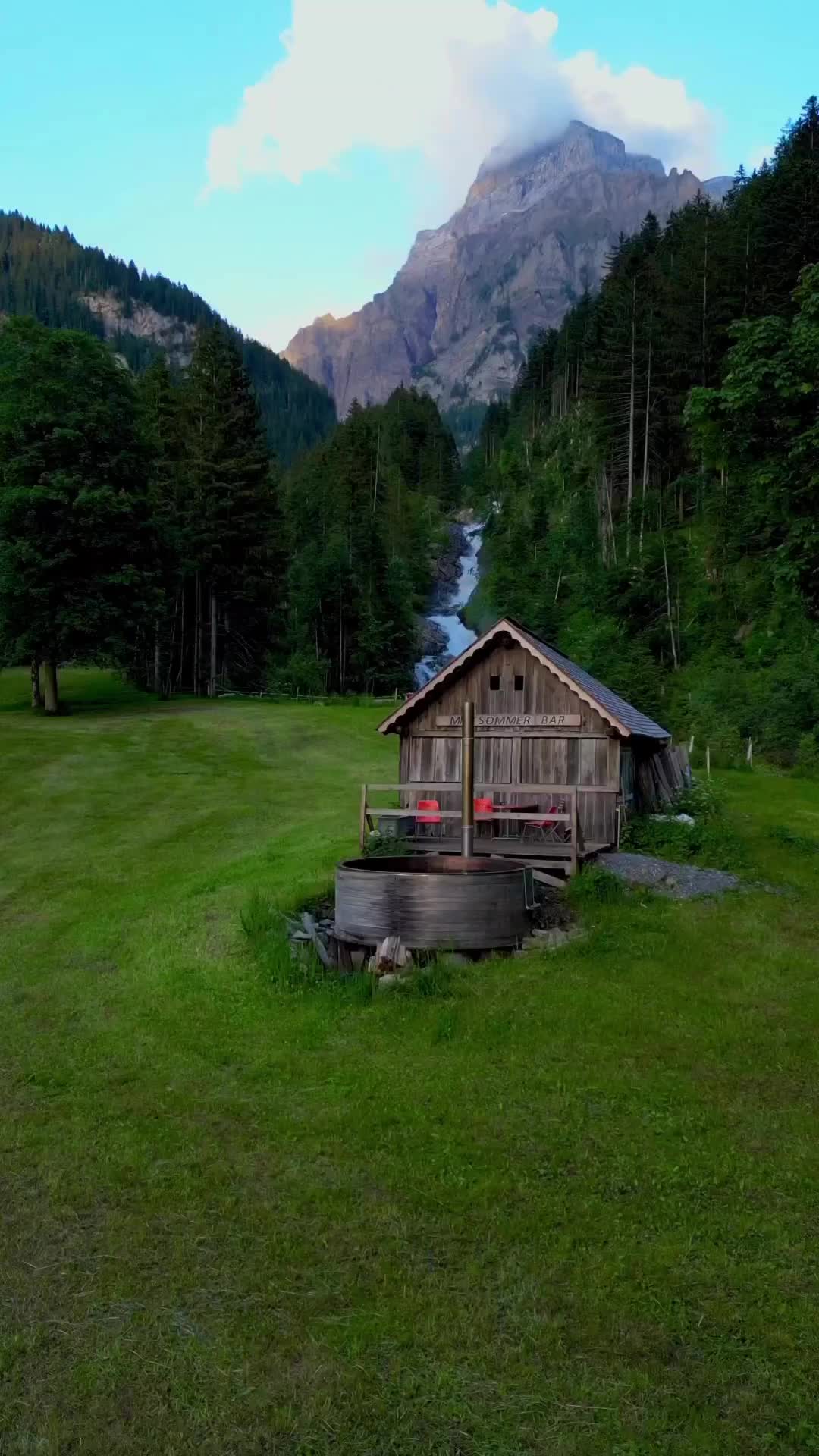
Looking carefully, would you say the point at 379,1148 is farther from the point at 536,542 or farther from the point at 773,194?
the point at 536,542

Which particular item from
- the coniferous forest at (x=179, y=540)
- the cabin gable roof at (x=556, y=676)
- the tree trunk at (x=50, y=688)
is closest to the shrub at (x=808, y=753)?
the cabin gable roof at (x=556, y=676)

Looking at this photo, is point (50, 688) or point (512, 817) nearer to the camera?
point (512, 817)

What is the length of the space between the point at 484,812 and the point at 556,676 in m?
3.77

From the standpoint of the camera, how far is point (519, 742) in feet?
71.2

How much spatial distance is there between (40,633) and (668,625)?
3559cm

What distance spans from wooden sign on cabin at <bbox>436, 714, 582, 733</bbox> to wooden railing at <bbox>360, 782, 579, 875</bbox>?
5.43ft

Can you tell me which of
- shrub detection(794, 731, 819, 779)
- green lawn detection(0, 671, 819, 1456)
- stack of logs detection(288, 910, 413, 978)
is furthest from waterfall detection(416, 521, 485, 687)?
green lawn detection(0, 671, 819, 1456)

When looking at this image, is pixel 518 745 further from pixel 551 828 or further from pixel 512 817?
pixel 512 817

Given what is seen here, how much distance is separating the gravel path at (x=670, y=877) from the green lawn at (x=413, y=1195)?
86 cm

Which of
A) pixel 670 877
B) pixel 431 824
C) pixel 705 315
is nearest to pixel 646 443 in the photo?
pixel 705 315

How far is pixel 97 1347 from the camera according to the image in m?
5.77

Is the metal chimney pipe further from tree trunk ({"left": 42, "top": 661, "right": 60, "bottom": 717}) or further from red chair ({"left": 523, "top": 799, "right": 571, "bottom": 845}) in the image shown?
tree trunk ({"left": 42, "top": 661, "right": 60, "bottom": 717})

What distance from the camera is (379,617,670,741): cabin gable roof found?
20.6 m

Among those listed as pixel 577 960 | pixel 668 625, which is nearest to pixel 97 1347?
pixel 577 960
